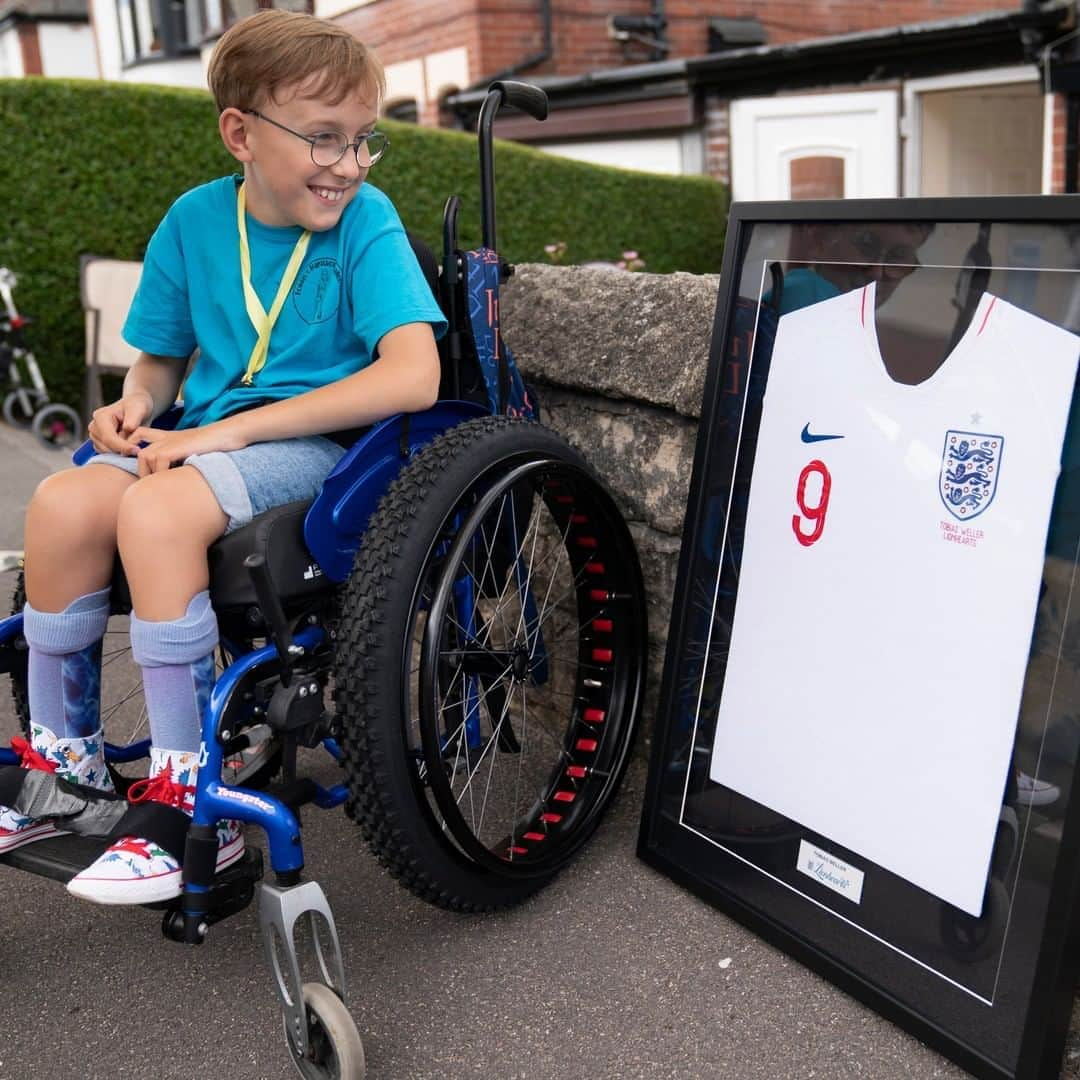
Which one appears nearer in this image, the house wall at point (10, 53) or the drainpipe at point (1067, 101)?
the drainpipe at point (1067, 101)

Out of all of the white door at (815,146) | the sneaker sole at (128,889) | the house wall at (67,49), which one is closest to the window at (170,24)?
the house wall at (67,49)

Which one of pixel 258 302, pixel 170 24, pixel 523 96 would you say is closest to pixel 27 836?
pixel 258 302

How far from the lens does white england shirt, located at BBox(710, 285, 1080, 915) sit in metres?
1.57

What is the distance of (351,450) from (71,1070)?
0.99m

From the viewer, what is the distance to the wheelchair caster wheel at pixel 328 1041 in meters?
1.55

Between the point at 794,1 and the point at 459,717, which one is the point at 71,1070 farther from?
the point at 794,1

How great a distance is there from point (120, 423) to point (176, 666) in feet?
1.81

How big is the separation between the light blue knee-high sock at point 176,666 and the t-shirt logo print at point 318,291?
54 centimetres

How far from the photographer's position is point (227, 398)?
202cm

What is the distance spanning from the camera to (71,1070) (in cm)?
173

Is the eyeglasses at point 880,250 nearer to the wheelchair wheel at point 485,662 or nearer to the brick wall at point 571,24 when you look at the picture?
the wheelchair wheel at point 485,662

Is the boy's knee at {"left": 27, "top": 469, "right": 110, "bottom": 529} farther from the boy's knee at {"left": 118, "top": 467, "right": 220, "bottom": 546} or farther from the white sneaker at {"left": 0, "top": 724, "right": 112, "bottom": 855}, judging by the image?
the white sneaker at {"left": 0, "top": 724, "right": 112, "bottom": 855}

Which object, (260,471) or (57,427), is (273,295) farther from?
(57,427)


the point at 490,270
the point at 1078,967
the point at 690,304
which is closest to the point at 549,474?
the point at 490,270
